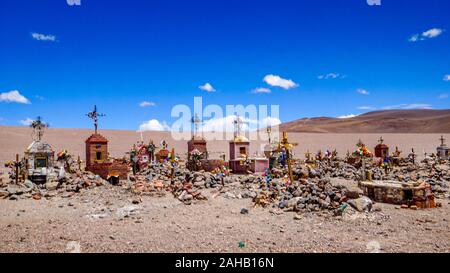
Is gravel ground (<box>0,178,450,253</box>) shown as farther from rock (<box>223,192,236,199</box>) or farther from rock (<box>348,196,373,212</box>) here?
rock (<box>223,192,236,199</box>)

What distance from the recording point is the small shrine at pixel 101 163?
2225cm

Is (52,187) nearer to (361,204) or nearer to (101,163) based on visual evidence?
(101,163)

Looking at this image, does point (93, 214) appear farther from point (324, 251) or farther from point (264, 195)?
point (324, 251)

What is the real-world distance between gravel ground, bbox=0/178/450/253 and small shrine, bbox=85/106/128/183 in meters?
6.23

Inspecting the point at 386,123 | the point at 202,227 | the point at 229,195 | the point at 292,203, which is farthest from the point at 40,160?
the point at 386,123

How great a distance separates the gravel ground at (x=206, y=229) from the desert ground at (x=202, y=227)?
0.03 meters

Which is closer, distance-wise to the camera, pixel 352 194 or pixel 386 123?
pixel 352 194

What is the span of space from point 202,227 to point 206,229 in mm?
289

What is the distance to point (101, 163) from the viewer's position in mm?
22625

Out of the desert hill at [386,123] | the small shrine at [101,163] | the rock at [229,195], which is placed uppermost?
the desert hill at [386,123]

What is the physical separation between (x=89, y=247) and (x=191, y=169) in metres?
19.0

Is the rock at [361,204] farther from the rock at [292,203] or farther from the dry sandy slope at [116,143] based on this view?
the dry sandy slope at [116,143]

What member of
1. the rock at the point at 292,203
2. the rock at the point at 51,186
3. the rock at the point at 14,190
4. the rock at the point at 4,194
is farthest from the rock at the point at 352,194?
the rock at the point at 4,194

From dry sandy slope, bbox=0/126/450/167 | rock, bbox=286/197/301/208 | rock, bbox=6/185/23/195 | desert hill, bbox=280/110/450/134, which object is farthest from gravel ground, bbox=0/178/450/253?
desert hill, bbox=280/110/450/134
